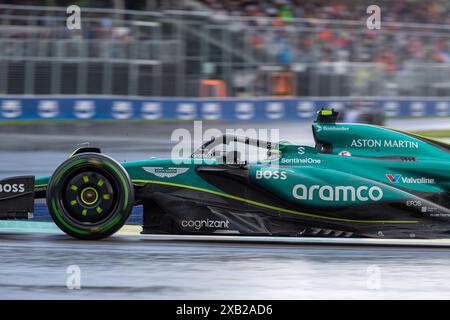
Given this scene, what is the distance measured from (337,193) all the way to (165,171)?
1.41m

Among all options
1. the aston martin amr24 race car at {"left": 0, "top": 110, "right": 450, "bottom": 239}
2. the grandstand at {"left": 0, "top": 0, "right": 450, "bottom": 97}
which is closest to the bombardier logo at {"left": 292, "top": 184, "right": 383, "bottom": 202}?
the aston martin amr24 race car at {"left": 0, "top": 110, "right": 450, "bottom": 239}

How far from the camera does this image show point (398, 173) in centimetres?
720

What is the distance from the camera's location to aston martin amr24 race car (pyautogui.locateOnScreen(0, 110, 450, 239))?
7.00 meters

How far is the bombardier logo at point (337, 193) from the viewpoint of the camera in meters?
7.04

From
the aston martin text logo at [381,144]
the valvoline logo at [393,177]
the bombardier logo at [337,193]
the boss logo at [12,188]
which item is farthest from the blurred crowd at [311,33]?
the valvoline logo at [393,177]

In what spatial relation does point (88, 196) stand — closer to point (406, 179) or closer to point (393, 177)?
point (393, 177)

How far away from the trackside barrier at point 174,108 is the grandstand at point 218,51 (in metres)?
0.18

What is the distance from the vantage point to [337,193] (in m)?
7.06

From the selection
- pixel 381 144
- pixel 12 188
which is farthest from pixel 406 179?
pixel 12 188

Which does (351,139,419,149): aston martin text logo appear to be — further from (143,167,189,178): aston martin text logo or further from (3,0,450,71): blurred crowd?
(3,0,450,71): blurred crowd

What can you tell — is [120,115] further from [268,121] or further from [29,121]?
[268,121]

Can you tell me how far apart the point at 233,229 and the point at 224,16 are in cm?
1347
